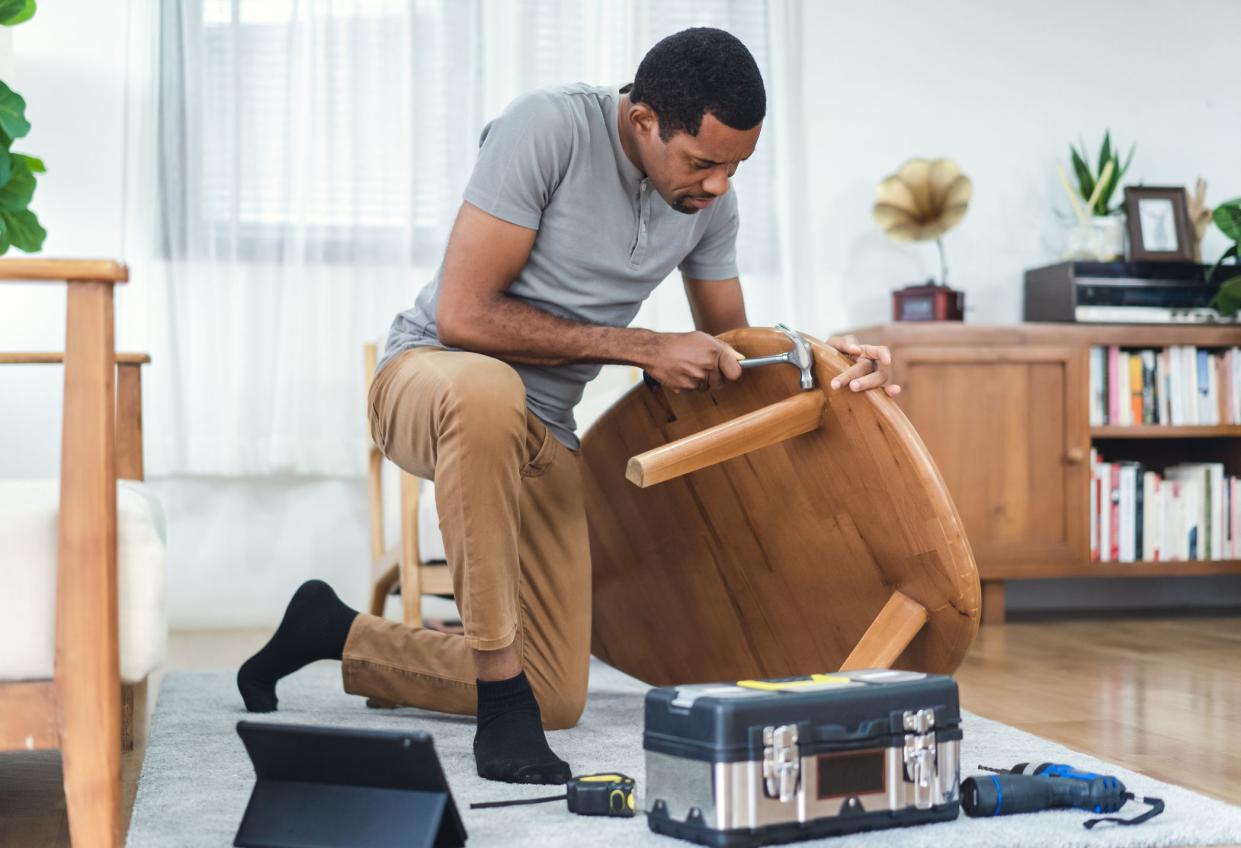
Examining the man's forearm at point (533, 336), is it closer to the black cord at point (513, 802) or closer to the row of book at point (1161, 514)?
the black cord at point (513, 802)

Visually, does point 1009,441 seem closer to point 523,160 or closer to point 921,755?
point 523,160

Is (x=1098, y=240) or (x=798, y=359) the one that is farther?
(x=1098, y=240)

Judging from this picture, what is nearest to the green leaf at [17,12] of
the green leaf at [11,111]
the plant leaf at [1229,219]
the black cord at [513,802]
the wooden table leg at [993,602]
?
the green leaf at [11,111]

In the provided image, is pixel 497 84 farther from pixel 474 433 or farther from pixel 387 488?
pixel 474 433

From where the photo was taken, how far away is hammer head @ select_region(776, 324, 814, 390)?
Result: 1.79 metres

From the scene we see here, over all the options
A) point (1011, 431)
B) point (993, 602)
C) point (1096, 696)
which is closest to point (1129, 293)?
point (1011, 431)

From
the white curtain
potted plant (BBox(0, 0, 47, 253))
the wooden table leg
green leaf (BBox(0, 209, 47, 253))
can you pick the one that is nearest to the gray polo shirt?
potted plant (BBox(0, 0, 47, 253))

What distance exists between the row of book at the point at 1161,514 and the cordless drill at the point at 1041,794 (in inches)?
88.6

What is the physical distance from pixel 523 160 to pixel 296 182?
186 centimetres

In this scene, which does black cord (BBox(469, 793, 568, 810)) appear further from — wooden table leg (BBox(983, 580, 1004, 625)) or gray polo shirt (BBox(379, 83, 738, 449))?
wooden table leg (BBox(983, 580, 1004, 625))

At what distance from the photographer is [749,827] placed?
129 centimetres

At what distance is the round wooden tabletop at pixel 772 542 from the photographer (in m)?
1.73

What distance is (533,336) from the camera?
1.90 meters

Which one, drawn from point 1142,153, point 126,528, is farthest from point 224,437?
point 1142,153
